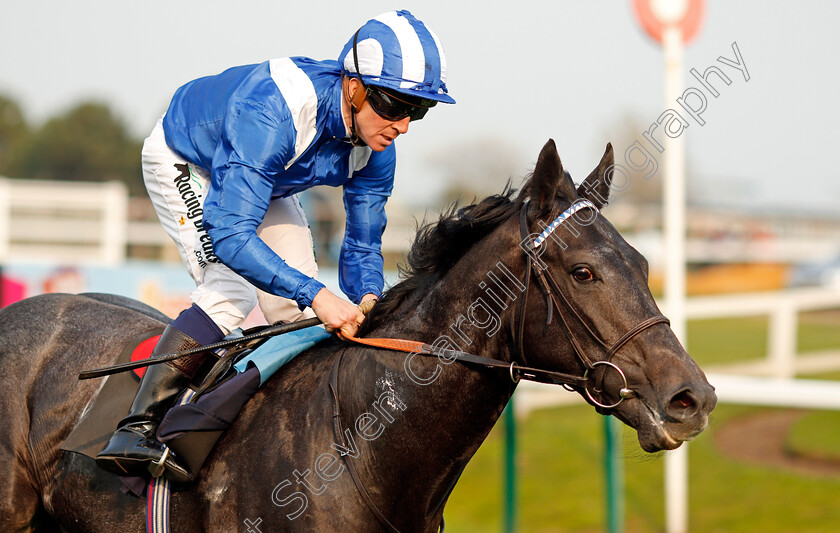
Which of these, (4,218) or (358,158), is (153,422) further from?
(4,218)

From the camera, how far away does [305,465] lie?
260cm

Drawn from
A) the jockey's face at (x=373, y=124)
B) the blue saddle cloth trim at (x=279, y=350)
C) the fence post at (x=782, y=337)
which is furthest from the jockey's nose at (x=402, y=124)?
the fence post at (x=782, y=337)

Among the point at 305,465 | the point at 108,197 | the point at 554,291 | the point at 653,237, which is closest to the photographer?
the point at 554,291

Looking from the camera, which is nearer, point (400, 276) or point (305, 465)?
point (305, 465)

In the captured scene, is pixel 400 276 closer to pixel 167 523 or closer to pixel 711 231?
pixel 167 523

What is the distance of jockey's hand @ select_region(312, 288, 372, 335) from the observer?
105 inches

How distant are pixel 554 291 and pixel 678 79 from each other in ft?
15.9

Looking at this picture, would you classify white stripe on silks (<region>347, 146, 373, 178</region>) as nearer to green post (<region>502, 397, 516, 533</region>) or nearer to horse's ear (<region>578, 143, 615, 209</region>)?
horse's ear (<region>578, 143, 615, 209</region>)

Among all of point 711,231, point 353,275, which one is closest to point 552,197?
point 353,275

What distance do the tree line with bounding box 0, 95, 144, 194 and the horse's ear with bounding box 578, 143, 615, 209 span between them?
144ft

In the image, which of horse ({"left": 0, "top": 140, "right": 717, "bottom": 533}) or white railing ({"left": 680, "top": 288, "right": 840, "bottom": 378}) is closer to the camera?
horse ({"left": 0, "top": 140, "right": 717, "bottom": 533})

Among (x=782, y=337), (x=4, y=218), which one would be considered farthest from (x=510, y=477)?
(x=4, y=218)

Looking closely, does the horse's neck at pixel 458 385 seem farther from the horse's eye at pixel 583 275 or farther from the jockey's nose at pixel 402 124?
the jockey's nose at pixel 402 124

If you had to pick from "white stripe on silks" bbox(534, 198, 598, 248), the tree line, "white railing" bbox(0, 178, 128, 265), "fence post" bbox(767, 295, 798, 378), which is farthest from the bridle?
the tree line
